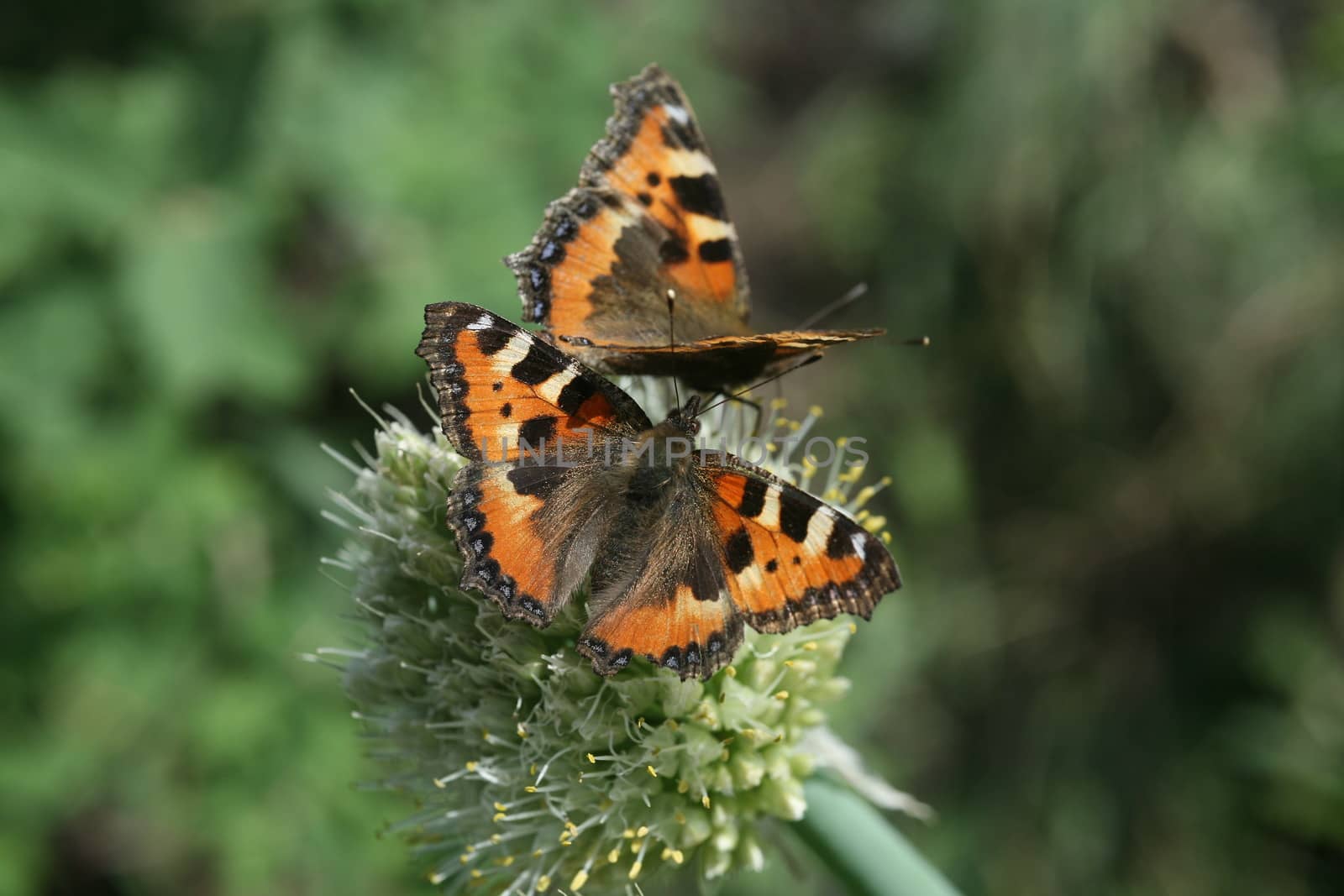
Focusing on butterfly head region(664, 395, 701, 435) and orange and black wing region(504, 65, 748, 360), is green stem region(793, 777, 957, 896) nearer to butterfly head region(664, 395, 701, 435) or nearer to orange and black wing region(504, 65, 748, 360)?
butterfly head region(664, 395, 701, 435)

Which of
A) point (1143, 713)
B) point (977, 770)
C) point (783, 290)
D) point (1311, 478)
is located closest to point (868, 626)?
point (977, 770)

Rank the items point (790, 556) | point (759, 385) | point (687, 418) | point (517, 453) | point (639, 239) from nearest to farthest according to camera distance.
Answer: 1. point (790, 556)
2. point (517, 453)
3. point (687, 418)
4. point (759, 385)
5. point (639, 239)

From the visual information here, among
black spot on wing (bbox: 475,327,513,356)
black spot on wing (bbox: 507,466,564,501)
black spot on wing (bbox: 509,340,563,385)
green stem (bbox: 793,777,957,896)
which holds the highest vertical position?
black spot on wing (bbox: 475,327,513,356)

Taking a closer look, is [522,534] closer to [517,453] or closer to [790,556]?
[517,453]

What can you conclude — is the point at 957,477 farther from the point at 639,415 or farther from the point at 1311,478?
the point at 639,415

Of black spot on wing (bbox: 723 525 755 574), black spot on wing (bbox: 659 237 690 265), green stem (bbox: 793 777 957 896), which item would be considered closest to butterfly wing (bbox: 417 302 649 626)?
black spot on wing (bbox: 723 525 755 574)

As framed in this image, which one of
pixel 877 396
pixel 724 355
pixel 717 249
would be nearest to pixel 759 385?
pixel 724 355

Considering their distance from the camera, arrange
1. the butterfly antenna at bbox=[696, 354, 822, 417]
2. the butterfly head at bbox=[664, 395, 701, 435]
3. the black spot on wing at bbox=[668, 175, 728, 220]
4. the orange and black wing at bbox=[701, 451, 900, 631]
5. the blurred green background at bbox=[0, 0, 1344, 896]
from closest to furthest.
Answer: the orange and black wing at bbox=[701, 451, 900, 631] → the butterfly head at bbox=[664, 395, 701, 435] → the butterfly antenna at bbox=[696, 354, 822, 417] → the black spot on wing at bbox=[668, 175, 728, 220] → the blurred green background at bbox=[0, 0, 1344, 896]

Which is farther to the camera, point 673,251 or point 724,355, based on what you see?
point 673,251
